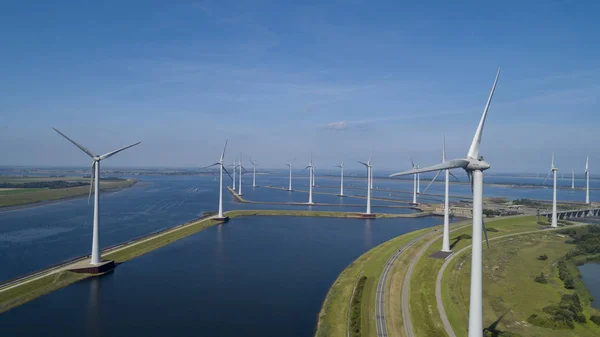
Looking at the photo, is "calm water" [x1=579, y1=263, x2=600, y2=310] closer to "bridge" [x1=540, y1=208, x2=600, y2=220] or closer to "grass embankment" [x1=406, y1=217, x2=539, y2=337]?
"grass embankment" [x1=406, y1=217, x2=539, y2=337]

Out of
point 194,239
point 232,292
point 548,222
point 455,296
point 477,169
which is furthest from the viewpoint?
point 548,222

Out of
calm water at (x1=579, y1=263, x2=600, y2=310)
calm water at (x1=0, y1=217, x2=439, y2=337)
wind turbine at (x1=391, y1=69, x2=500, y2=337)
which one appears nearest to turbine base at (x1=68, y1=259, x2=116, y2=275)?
calm water at (x1=0, y1=217, x2=439, y2=337)

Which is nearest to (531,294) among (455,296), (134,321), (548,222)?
(455,296)

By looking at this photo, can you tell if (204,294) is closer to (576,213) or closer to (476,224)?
(476,224)

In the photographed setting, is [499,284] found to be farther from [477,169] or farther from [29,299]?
[29,299]

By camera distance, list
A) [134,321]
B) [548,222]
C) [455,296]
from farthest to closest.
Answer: [548,222]
[455,296]
[134,321]

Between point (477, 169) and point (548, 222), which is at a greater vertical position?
point (477, 169)
